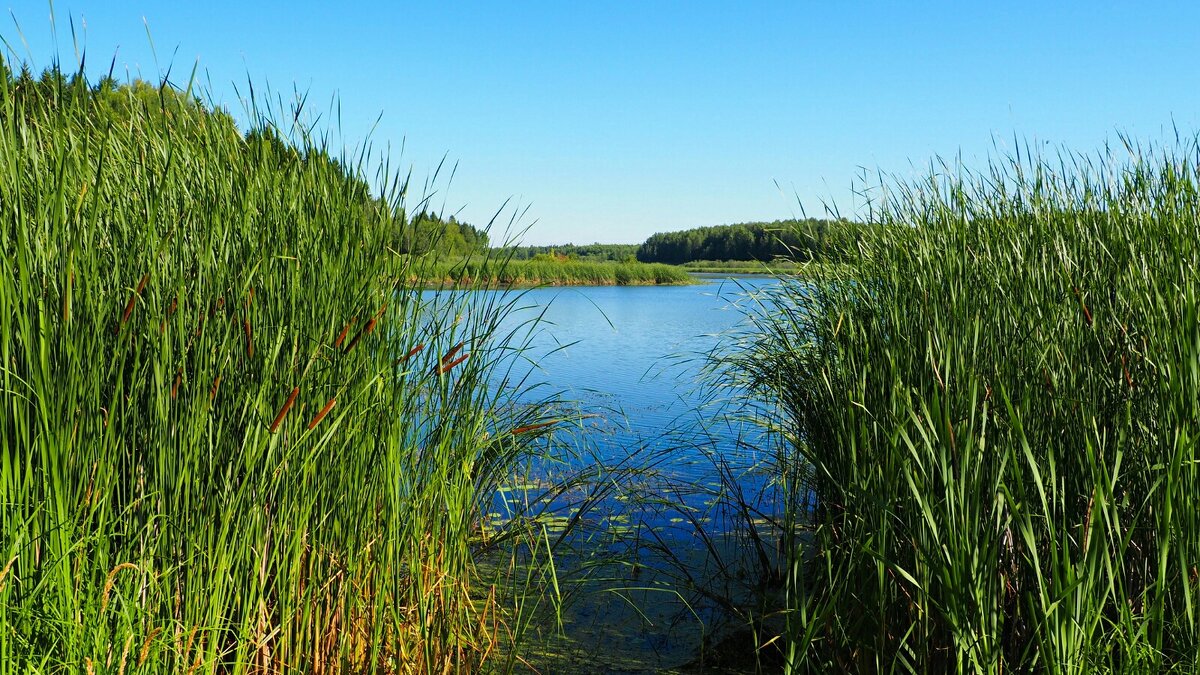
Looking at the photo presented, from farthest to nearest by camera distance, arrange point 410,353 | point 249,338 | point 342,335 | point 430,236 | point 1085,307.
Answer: point 430,236, point 410,353, point 1085,307, point 342,335, point 249,338

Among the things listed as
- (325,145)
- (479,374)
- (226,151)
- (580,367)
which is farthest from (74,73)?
(580,367)

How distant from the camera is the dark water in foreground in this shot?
296 centimetres

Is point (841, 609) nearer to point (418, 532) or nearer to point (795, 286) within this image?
point (418, 532)

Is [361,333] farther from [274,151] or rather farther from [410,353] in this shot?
[274,151]

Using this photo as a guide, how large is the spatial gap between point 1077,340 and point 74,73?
7.59 ft

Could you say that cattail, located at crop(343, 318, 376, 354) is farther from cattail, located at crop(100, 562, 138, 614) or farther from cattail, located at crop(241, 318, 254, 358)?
cattail, located at crop(100, 562, 138, 614)

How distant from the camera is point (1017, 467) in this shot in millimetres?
1469

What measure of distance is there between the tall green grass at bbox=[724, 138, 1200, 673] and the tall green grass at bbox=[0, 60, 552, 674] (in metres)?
0.95

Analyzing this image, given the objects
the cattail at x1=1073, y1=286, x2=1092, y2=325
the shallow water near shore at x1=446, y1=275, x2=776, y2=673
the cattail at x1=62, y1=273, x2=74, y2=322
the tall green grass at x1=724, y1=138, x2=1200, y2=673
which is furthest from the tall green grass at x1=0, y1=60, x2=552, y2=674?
the cattail at x1=1073, y1=286, x2=1092, y2=325

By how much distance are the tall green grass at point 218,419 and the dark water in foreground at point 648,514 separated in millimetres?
480

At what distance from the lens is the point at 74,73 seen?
74.9 inches

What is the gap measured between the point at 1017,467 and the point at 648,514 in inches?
119

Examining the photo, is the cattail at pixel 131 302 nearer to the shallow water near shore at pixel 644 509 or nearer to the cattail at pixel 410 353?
the cattail at pixel 410 353

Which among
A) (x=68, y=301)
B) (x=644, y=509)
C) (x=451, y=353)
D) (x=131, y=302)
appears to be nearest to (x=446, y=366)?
(x=451, y=353)
